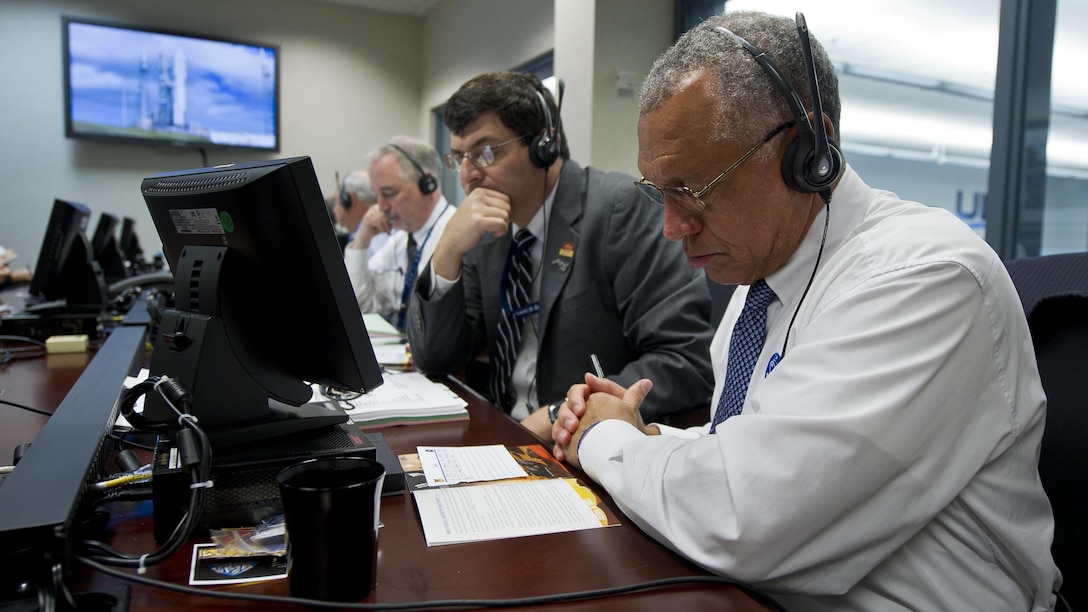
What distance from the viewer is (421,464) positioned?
3.06ft

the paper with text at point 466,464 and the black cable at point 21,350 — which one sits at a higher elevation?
the paper with text at point 466,464

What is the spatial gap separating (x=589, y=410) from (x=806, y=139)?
0.44 m

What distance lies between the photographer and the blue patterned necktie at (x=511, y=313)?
1.69 m

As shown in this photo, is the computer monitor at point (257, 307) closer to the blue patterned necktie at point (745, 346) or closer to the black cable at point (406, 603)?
the black cable at point (406, 603)

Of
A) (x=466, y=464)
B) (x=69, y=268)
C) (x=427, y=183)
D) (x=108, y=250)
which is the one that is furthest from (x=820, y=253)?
(x=108, y=250)

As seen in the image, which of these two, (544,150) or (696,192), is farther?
(544,150)

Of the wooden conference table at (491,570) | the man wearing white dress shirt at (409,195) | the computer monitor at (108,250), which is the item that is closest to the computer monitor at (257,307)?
the wooden conference table at (491,570)

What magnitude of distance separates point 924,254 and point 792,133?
0.22 meters

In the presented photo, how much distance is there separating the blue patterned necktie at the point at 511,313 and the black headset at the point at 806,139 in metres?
0.91

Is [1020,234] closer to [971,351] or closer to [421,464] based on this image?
[971,351]

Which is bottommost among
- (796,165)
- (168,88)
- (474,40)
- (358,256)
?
(358,256)

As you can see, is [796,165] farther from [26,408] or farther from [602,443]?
[26,408]

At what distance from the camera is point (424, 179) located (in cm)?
282

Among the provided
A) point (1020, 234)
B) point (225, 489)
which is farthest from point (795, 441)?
point (1020, 234)
